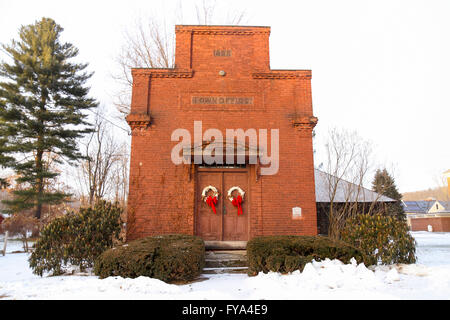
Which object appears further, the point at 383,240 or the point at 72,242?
the point at 72,242

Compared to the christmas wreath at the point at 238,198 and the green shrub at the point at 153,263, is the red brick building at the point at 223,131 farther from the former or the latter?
the green shrub at the point at 153,263

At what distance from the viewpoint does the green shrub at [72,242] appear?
746 centimetres

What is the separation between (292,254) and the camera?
→ 6.61m

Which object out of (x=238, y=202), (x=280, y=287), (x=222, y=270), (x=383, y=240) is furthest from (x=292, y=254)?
(x=238, y=202)

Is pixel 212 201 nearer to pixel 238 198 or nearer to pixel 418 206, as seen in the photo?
pixel 238 198

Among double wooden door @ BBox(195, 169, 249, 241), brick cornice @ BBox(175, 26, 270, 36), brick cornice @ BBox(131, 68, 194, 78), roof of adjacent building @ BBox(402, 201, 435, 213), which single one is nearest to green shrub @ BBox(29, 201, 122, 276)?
double wooden door @ BBox(195, 169, 249, 241)

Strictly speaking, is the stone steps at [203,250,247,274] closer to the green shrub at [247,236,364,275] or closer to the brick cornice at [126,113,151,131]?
the green shrub at [247,236,364,275]

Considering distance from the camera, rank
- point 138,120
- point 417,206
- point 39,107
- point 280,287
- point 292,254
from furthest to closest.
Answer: point 417,206
point 39,107
point 138,120
point 292,254
point 280,287

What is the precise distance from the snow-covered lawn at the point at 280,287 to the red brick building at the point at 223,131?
3428mm

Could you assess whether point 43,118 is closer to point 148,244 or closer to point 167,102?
point 167,102

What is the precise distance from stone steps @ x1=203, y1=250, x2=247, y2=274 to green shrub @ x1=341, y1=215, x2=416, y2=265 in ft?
10.5

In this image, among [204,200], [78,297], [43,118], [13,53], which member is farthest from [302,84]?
[13,53]

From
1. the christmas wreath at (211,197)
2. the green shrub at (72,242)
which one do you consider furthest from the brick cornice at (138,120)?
the green shrub at (72,242)

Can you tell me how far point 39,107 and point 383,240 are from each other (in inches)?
964
